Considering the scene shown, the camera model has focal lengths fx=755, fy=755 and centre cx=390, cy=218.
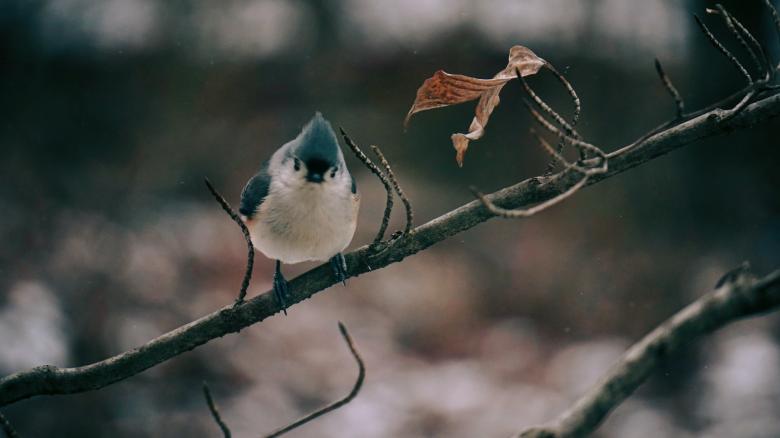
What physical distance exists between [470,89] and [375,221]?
2481mm

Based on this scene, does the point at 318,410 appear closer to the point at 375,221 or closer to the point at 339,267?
the point at 339,267

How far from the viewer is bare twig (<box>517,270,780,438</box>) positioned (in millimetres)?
834

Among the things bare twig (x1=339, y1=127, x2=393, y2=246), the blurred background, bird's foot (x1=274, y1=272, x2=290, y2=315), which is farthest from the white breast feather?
the blurred background

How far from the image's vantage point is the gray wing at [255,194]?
1.79 m

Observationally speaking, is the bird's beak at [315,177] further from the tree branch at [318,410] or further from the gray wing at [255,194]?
the tree branch at [318,410]

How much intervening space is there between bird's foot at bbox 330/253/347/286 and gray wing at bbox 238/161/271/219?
28 cm

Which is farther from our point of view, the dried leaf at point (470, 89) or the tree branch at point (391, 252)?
the tree branch at point (391, 252)

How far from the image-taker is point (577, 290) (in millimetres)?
3383

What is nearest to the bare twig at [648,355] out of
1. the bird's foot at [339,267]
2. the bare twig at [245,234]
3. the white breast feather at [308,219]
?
the bare twig at [245,234]

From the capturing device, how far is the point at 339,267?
1.57m

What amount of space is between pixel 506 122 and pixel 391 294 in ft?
3.73

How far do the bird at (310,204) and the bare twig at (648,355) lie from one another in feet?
2.56

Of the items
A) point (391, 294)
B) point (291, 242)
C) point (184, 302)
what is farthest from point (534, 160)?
point (291, 242)

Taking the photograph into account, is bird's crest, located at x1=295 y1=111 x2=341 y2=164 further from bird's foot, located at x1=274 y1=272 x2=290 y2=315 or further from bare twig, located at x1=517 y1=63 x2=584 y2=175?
bare twig, located at x1=517 y1=63 x2=584 y2=175
